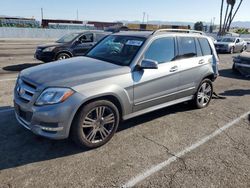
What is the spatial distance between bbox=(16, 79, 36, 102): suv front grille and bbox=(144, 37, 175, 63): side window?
6.53 feet

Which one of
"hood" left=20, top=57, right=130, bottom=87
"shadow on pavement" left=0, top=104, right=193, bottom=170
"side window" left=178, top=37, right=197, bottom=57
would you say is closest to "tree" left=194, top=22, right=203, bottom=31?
"side window" left=178, top=37, right=197, bottom=57


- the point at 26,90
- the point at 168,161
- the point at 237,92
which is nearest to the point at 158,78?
the point at 168,161

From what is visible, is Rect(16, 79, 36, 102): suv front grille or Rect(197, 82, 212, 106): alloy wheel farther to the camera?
Rect(197, 82, 212, 106): alloy wheel

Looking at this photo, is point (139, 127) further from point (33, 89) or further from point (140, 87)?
point (33, 89)

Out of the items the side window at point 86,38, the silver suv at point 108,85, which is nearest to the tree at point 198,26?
the side window at point 86,38

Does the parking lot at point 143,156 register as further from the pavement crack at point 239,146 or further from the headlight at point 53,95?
the headlight at point 53,95

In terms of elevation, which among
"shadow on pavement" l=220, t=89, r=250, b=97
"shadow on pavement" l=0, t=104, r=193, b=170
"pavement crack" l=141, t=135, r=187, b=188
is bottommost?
"shadow on pavement" l=220, t=89, r=250, b=97

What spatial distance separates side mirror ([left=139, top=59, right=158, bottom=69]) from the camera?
13.6 feet

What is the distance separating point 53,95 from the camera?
349cm

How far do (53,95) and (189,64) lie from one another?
3.08 metres

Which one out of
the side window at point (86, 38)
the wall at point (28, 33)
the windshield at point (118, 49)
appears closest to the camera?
the windshield at point (118, 49)

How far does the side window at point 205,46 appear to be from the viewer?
5878 mm

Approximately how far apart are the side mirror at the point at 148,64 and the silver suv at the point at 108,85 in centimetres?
2

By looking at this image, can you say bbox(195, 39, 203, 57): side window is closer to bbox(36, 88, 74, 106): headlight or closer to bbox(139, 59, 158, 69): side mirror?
bbox(139, 59, 158, 69): side mirror
